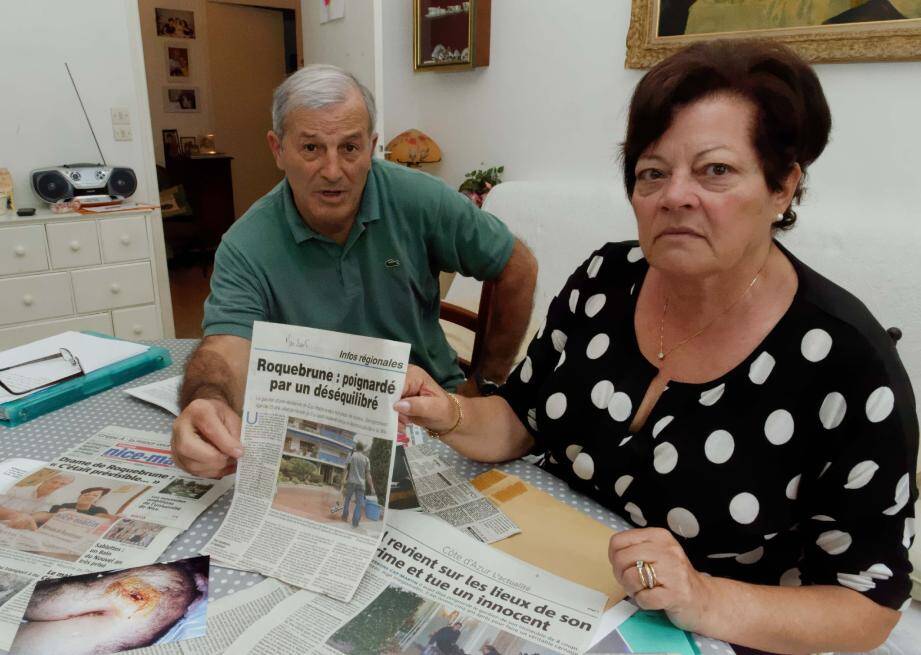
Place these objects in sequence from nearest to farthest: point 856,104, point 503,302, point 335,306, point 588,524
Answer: point 588,524 < point 335,306 < point 503,302 < point 856,104

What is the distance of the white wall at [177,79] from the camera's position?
540 centimetres

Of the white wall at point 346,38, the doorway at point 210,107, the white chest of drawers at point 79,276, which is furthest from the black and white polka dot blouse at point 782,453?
the doorway at point 210,107

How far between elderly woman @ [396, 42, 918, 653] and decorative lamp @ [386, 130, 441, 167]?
2.40 m

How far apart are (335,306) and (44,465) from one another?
0.66 meters

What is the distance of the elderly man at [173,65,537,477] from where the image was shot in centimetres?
139

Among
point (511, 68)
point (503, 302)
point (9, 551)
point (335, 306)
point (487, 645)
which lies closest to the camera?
point (487, 645)

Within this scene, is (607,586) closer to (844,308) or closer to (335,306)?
(844,308)

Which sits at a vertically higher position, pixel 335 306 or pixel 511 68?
pixel 511 68

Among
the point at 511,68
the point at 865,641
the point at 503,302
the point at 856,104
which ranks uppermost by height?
the point at 511,68

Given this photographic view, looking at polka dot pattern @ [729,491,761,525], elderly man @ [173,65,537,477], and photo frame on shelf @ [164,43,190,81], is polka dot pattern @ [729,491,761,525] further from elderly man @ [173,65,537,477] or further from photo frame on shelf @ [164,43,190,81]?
photo frame on shelf @ [164,43,190,81]

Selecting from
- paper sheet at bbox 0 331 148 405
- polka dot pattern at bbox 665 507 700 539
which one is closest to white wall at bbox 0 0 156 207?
paper sheet at bbox 0 331 148 405

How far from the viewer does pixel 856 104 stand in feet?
6.47

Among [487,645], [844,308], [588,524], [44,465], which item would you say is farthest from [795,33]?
[44,465]

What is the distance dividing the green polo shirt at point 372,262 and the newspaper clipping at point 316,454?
52cm
